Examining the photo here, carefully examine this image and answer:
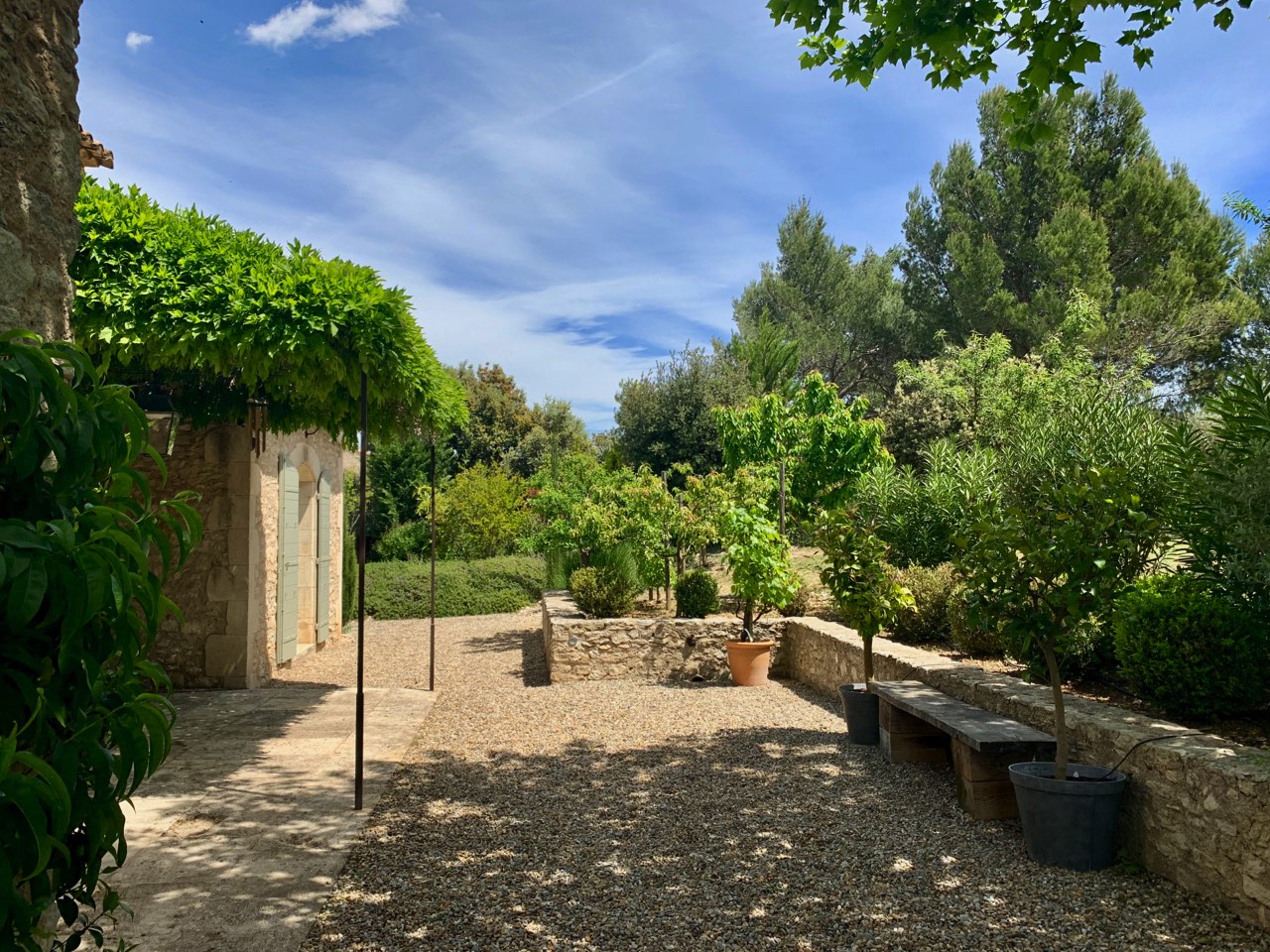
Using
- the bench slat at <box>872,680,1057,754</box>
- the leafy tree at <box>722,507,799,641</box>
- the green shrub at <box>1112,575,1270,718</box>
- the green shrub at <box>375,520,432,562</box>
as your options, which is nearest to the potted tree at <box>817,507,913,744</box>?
the bench slat at <box>872,680,1057,754</box>

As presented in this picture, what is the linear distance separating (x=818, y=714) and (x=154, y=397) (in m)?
6.37

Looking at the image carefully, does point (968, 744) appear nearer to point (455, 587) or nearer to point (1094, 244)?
point (455, 587)

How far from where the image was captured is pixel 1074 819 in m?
3.56

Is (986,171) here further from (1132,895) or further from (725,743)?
(1132,895)

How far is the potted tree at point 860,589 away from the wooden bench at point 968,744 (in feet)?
1.57

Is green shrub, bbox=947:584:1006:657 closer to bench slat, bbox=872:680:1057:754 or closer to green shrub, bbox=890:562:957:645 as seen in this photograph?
green shrub, bbox=890:562:957:645

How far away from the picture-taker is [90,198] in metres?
5.28

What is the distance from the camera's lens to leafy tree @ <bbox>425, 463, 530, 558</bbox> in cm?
1681

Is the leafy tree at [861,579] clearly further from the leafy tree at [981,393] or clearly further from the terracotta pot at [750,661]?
the leafy tree at [981,393]

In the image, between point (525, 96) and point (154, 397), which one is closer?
point (525, 96)

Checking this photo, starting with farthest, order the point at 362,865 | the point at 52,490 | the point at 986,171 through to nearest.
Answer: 1. the point at 986,171
2. the point at 362,865
3. the point at 52,490

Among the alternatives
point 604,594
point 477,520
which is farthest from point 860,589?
point 477,520

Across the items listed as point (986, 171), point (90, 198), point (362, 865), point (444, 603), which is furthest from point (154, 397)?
point (986, 171)

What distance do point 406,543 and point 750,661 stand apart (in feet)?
35.7
